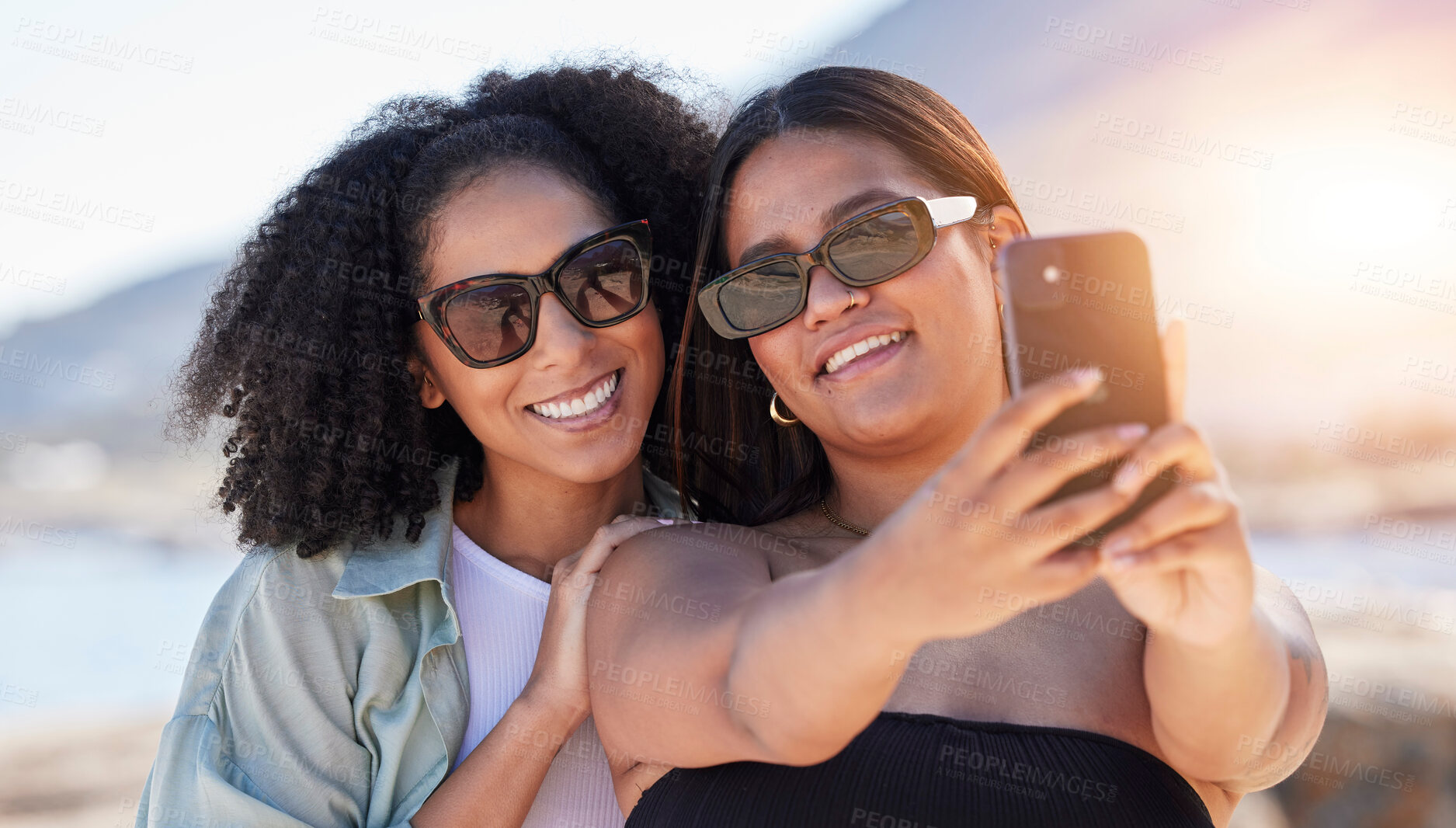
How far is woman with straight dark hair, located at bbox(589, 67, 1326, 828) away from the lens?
126 cm

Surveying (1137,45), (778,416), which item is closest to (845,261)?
(778,416)

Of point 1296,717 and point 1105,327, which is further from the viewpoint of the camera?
point 1296,717

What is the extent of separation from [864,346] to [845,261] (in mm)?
189

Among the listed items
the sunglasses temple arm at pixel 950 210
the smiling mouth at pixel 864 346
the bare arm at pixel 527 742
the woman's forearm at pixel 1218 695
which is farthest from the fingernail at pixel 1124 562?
the bare arm at pixel 527 742

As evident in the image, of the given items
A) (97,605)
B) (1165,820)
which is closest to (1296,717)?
(1165,820)

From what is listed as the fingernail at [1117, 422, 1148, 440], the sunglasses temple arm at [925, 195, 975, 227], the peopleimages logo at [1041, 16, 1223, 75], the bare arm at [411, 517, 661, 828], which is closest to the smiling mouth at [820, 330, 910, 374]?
the sunglasses temple arm at [925, 195, 975, 227]

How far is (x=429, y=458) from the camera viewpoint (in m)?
3.06

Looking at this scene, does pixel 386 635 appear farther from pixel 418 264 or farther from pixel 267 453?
Answer: pixel 418 264

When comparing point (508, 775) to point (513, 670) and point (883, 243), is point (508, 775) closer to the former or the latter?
point (513, 670)

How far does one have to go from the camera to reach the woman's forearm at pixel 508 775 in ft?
7.89

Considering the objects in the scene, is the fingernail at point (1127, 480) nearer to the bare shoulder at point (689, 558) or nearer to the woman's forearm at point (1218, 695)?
the woman's forearm at point (1218, 695)

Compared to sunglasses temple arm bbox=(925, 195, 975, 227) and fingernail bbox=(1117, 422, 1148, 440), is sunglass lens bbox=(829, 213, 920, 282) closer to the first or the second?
sunglasses temple arm bbox=(925, 195, 975, 227)

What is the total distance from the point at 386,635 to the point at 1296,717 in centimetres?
207

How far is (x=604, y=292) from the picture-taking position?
106 inches
